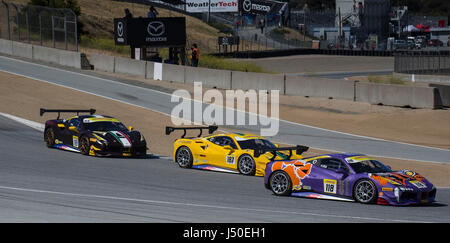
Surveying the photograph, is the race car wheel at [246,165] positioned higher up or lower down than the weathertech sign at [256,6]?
lower down

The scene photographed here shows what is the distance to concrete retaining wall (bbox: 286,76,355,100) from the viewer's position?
32.4 metres

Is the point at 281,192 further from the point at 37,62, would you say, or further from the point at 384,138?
the point at 37,62

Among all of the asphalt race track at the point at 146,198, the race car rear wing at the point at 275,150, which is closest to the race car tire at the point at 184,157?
the asphalt race track at the point at 146,198

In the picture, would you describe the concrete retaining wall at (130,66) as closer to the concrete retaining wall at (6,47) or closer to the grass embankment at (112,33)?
the grass embankment at (112,33)

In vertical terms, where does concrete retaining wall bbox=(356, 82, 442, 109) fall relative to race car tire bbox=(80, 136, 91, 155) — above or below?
above

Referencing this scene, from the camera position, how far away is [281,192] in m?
15.4

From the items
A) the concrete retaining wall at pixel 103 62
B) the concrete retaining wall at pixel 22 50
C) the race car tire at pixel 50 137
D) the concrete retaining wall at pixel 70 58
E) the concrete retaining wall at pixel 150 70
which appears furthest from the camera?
the concrete retaining wall at pixel 22 50

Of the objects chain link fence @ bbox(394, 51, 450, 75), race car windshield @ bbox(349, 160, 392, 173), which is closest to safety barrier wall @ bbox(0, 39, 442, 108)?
race car windshield @ bbox(349, 160, 392, 173)

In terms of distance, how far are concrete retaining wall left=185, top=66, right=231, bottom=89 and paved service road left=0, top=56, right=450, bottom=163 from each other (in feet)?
10.8

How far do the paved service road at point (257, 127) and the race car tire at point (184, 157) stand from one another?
21.4 feet

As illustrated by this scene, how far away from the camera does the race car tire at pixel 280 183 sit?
15.3m

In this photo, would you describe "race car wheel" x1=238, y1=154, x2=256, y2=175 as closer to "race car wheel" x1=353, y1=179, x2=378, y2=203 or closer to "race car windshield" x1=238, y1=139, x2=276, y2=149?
"race car windshield" x1=238, y1=139, x2=276, y2=149

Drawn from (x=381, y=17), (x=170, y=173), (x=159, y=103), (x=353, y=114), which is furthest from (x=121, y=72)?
(x=381, y=17)
